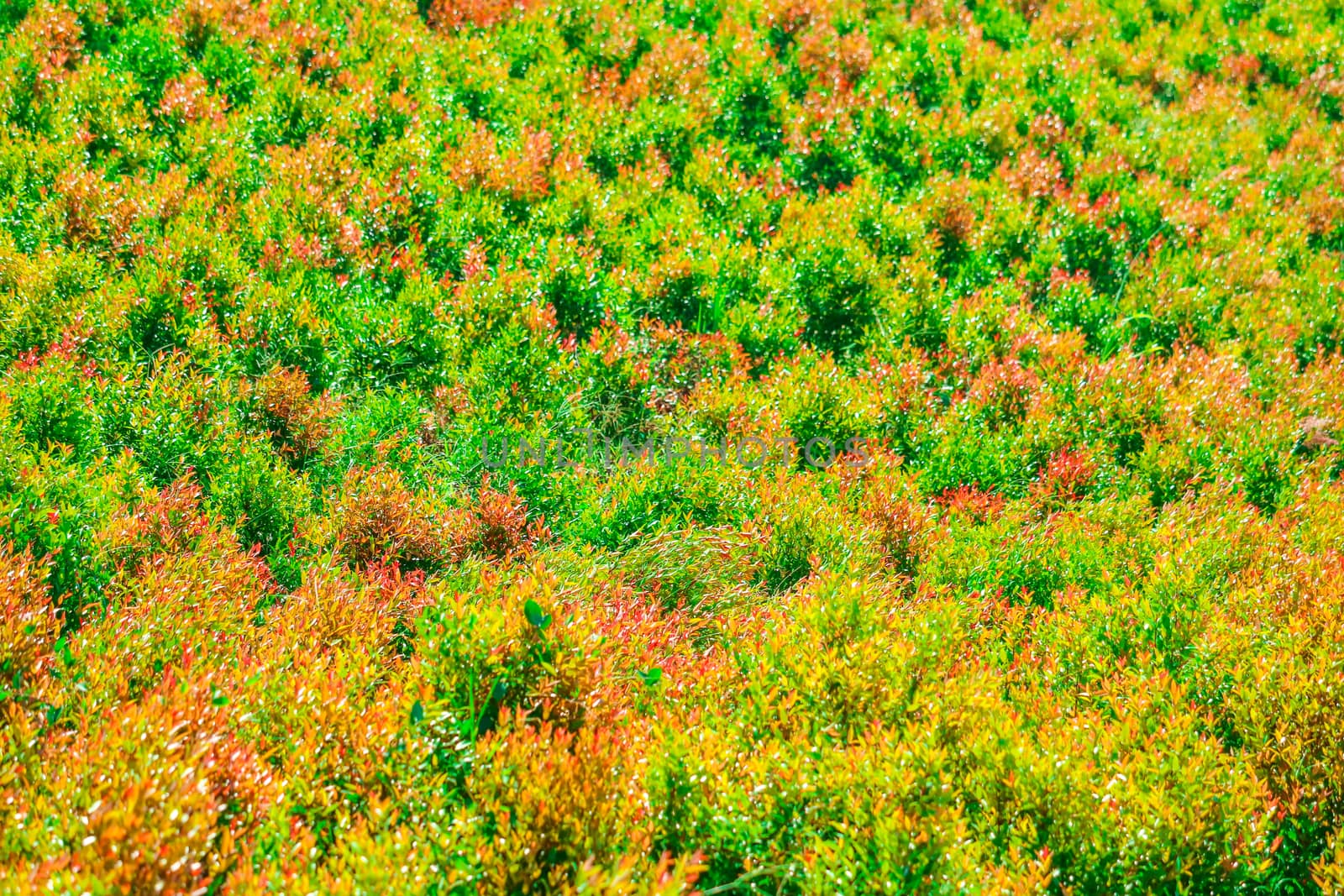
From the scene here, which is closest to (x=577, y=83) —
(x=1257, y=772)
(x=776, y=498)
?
(x=776, y=498)

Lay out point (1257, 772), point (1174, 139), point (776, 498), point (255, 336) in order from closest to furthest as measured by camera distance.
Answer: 1. point (1257, 772)
2. point (776, 498)
3. point (255, 336)
4. point (1174, 139)

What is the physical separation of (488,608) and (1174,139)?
27.3 ft

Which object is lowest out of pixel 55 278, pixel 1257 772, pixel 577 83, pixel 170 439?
pixel 1257 772

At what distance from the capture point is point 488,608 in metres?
3.82

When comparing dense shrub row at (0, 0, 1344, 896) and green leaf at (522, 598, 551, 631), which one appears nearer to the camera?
dense shrub row at (0, 0, 1344, 896)

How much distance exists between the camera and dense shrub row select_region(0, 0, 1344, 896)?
3182 millimetres

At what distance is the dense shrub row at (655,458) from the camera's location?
125 inches

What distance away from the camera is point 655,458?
17.4ft

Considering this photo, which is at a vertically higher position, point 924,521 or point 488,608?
point 488,608

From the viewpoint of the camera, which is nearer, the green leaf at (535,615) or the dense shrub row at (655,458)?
the dense shrub row at (655,458)

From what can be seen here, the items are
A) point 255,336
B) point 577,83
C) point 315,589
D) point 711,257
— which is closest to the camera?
point 315,589

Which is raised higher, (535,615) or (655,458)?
(535,615)

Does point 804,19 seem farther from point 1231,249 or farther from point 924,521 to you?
point 924,521

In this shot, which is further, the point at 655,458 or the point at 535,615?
the point at 655,458
